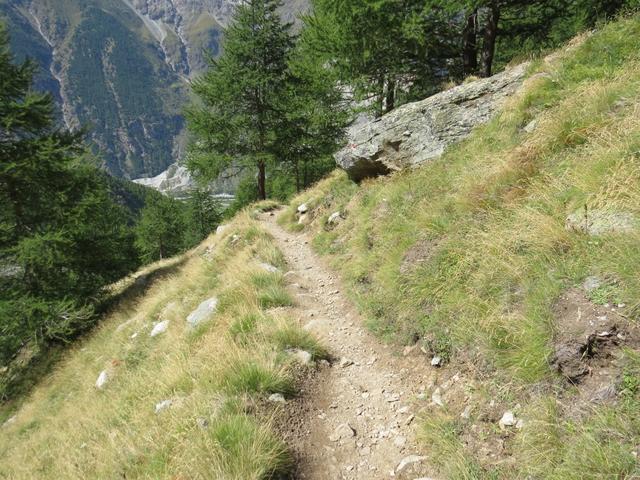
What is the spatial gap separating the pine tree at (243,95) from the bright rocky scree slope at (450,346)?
41.2 feet

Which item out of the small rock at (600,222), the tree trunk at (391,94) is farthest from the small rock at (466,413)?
the tree trunk at (391,94)

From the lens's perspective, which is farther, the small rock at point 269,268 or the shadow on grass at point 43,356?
the shadow on grass at point 43,356

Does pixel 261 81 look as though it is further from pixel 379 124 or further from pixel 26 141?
pixel 26 141

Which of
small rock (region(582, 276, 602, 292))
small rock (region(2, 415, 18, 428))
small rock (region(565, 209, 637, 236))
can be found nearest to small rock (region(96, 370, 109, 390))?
small rock (region(2, 415, 18, 428))

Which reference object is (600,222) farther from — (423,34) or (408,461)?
(423,34)

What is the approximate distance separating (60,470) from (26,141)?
43.6 ft

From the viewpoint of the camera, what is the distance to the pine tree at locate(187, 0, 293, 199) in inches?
690

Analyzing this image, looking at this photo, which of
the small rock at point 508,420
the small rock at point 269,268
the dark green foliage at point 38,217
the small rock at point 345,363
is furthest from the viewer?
the dark green foliage at point 38,217

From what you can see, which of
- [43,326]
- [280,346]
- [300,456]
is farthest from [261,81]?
[300,456]

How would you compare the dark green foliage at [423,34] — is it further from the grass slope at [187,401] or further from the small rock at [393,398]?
the small rock at [393,398]

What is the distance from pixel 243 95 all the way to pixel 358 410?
57.9ft

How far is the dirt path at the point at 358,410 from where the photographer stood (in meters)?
3.23

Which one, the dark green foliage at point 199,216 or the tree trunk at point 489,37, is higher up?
the tree trunk at point 489,37

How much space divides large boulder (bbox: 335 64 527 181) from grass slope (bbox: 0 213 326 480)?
446 cm
